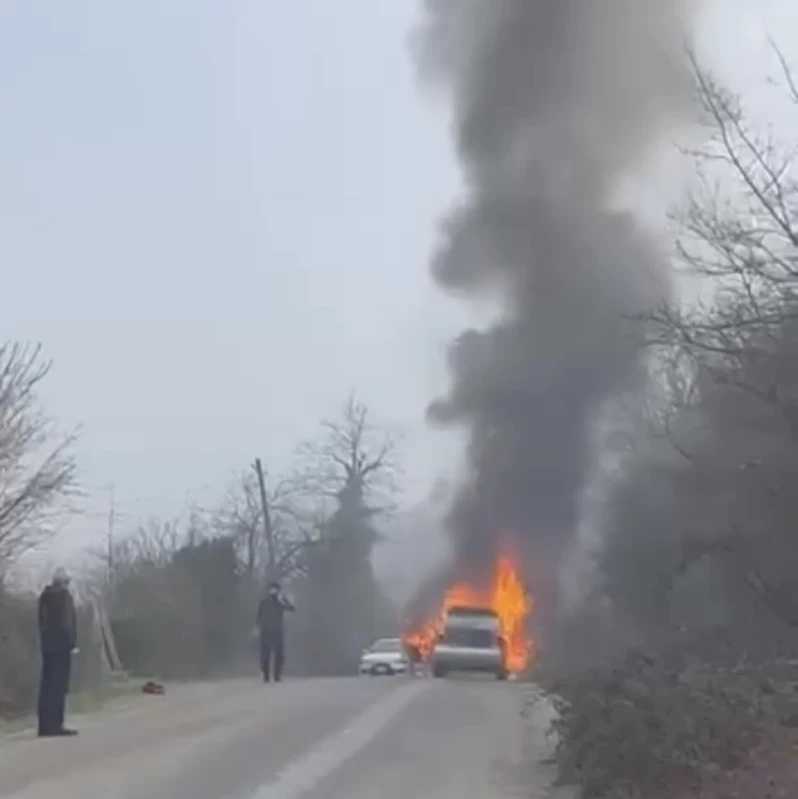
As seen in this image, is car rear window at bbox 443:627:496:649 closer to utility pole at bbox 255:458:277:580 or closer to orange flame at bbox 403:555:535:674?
orange flame at bbox 403:555:535:674

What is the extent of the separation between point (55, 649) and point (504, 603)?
3241 cm

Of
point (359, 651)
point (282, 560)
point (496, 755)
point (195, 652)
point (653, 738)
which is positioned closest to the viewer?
point (653, 738)

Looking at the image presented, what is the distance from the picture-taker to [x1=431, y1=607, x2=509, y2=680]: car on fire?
135ft

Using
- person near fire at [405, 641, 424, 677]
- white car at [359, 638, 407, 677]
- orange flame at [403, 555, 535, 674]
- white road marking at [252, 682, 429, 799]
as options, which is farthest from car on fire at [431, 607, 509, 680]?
white road marking at [252, 682, 429, 799]

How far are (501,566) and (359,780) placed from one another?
36.9m

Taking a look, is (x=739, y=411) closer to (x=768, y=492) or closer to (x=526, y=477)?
(x=768, y=492)

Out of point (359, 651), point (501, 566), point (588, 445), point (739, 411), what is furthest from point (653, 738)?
point (359, 651)

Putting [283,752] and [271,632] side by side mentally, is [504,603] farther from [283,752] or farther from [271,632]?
[283,752]

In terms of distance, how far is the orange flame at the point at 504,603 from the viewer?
46.7 meters

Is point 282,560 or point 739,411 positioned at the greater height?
point 282,560

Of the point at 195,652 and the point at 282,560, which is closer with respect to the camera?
the point at 195,652

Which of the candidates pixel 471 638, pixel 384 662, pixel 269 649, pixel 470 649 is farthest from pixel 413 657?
pixel 269 649

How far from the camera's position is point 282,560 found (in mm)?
69250

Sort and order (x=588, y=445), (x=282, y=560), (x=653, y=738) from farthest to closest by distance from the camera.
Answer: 1. (x=282, y=560)
2. (x=588, y=445)
3. (x=653, y=738)
